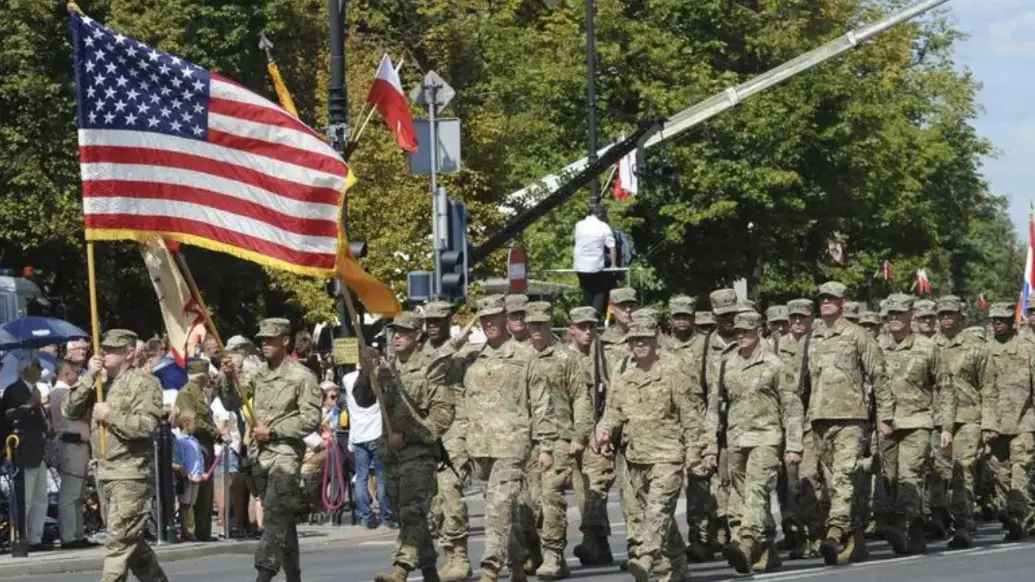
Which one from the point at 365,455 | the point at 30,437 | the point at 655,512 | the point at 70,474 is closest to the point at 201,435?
the point at 70,474

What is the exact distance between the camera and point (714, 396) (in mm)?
19266

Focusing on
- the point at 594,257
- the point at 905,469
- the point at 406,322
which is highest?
the point at 594,257

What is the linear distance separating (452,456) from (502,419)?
922 millimetres

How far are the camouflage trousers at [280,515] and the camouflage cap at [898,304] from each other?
23.8ft

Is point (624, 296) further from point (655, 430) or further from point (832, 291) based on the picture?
point (655, 430)

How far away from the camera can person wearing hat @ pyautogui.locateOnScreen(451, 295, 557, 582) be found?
17594 millimetres

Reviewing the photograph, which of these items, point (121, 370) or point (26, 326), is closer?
point (121, 370)

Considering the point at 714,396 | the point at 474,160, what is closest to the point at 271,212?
the point at 714,396

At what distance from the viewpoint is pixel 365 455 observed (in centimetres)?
2577

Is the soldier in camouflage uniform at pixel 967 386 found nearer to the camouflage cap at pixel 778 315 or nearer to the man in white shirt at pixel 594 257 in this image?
the camouflage cap at pixel 778 315

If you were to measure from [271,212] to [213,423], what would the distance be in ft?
27.0

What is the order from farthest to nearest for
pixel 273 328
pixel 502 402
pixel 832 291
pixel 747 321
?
pixel 832 291, pixel 747 321, pixel 502 402, pixel 273 328

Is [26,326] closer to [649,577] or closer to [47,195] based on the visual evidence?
[649,577]

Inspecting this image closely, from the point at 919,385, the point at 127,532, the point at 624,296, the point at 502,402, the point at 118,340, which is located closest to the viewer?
the point at 127,532
